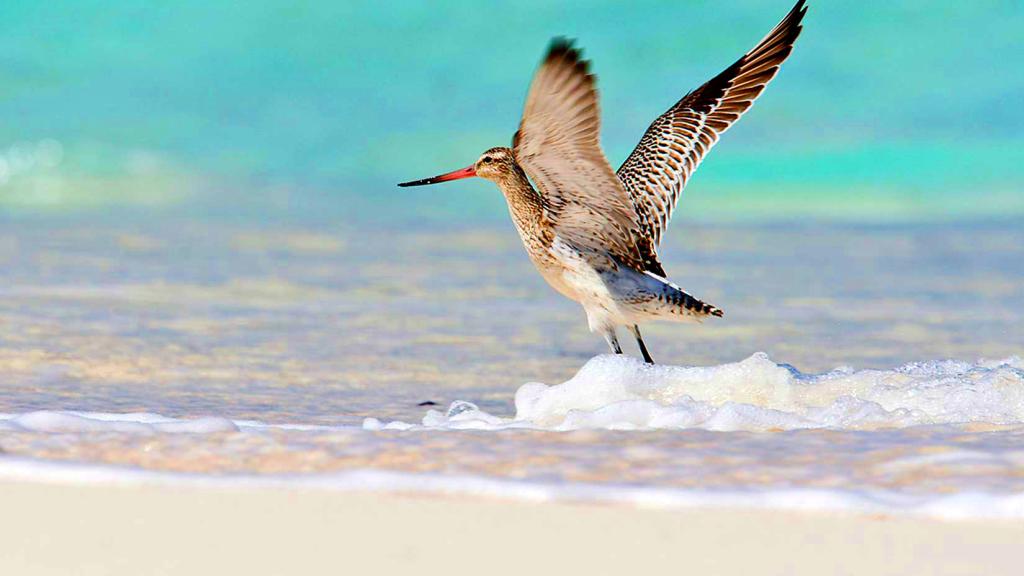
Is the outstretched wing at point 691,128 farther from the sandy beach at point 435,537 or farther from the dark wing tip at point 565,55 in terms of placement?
the sandy beach at point 435,537

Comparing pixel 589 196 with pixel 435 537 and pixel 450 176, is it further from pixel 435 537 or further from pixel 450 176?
pixel 435 537

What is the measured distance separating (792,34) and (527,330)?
198 centimetres

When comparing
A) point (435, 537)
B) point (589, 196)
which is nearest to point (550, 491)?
point (435, 537)

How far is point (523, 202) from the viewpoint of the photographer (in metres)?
6.31

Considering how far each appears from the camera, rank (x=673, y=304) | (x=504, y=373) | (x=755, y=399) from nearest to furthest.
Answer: (x=755, y=399), (x=673, y=304), (x=504, y=373)

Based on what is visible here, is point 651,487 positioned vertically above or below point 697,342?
below

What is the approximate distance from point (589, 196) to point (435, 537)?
3270 mm

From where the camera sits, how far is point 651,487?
3477mm

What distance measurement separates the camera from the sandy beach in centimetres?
290

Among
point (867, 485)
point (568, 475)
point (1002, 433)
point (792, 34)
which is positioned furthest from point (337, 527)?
point (792, 34)

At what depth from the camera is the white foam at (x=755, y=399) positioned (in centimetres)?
472

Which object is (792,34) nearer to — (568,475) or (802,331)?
(802,331)

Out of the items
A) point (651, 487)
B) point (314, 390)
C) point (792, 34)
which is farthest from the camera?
point (792, 34)

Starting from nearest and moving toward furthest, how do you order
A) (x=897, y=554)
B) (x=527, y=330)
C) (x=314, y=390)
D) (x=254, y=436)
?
(x=897, y=554) < (x=254, y=436) < (x=314, y=390) < (x=527, y=330)
